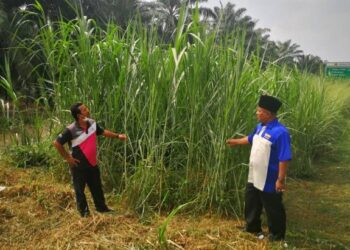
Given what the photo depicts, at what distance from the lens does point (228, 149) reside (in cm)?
402

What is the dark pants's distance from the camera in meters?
3.95

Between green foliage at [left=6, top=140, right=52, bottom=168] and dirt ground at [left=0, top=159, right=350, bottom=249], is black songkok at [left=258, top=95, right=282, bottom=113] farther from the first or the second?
green foliage at [left=6, top=140, right=52, bottom=168]

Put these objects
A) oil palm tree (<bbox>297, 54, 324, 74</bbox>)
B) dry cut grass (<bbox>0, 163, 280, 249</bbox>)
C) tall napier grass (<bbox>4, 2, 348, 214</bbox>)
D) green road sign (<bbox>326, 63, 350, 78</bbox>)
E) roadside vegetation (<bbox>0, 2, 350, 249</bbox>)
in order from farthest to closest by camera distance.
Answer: green road sign (<bbox>326, 63, 350, 78</bbox>) → oil palm tree (<bbox>297, 54, 324, 74</bbox>) → tall napier grass (<bbox>4, 2, 348, 214</bbox>) → roadside vegetation (<bbox>0, 2, 350, 249</bbox>) → dry cut grass (<bbox>0, 163, 280, 249</bbox>)

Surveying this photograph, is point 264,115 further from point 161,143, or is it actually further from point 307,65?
point 307,65

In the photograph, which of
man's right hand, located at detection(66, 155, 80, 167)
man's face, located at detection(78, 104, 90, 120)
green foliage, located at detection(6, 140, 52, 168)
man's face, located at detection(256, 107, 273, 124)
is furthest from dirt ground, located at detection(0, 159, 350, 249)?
man's face, located at detection(256, 107, 273, 124)

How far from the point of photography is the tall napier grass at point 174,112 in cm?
404

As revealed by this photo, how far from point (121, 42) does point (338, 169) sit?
4.88m

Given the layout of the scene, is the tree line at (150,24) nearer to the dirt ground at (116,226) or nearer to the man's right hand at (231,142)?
the man's right hand at (231,142)

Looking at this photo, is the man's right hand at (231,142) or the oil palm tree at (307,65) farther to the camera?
the oil palm tree at (307,65)

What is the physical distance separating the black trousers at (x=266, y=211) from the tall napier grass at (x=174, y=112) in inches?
13.1

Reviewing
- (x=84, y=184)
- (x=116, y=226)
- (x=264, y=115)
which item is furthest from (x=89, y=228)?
(x=264, y=115)

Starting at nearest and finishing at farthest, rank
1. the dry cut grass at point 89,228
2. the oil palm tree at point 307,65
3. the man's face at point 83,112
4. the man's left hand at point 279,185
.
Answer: the dry cut grass at point 89,228, the man's left hand at point 279,185, the man's face at point 83,112, the oil palm tree at point 307,65

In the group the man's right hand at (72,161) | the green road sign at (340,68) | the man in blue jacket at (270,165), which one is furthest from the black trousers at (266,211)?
the green road sign at (340,68)

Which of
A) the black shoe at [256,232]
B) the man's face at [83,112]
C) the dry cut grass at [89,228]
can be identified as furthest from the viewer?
the man's face at [83,112]
